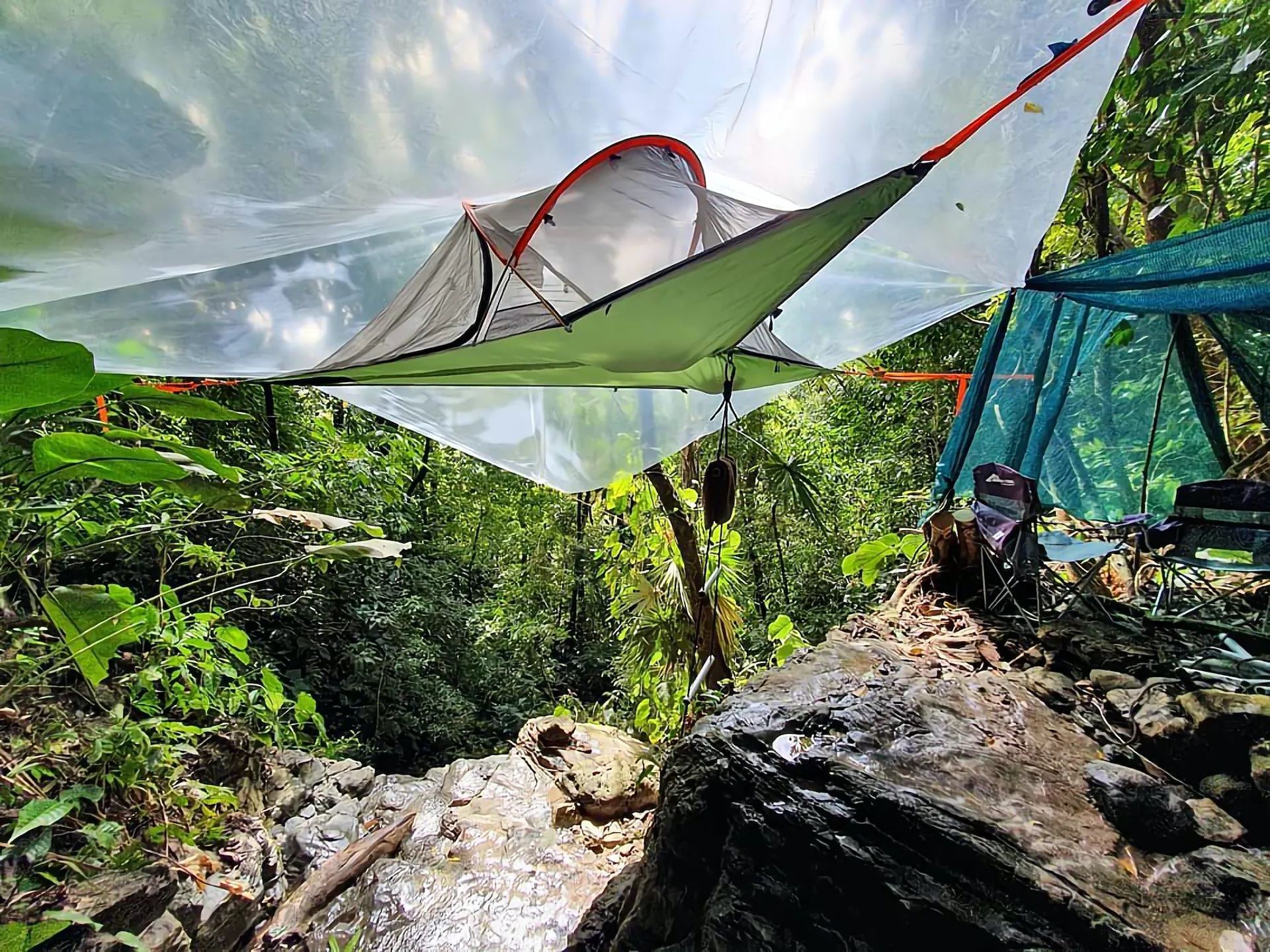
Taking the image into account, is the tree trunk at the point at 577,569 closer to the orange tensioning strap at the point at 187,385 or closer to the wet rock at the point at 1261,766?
the orange tensioning strap at the point at 187,385

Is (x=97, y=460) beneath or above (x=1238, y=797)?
above

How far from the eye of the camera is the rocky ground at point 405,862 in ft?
5.00

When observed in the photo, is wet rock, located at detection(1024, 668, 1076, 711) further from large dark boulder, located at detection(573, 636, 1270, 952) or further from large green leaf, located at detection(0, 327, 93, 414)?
large green leaf, located at detection(0, 327, 93, 414)

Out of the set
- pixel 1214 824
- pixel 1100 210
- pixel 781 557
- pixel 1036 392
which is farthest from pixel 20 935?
pixel 781 557

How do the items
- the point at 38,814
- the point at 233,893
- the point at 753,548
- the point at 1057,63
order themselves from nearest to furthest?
the point at 1057,63 < the point at 38,814 < the point at 233,893 < the point at 753,548

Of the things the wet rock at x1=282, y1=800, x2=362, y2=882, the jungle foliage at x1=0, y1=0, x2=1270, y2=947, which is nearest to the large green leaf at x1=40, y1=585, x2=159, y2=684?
the jungle foliage at x1=0, y1=0, x2=1270, y2=947

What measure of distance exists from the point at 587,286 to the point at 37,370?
2.99 ft

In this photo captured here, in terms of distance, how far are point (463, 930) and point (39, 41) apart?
7.95ft

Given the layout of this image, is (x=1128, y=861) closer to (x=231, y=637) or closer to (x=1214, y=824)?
(x=1214, y=824)

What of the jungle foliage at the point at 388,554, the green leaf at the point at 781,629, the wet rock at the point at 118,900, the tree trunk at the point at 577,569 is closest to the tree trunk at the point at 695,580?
the jungle foliage at the point at 388,554

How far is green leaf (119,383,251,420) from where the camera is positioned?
3.28 ft

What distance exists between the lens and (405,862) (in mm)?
2141

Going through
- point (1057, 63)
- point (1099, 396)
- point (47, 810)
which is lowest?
point (47, 810)

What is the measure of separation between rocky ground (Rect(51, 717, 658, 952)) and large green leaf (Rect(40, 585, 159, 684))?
604mm
